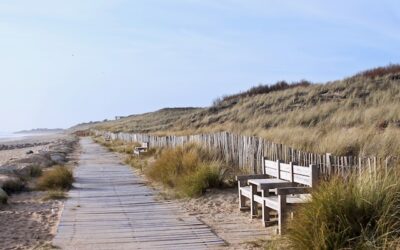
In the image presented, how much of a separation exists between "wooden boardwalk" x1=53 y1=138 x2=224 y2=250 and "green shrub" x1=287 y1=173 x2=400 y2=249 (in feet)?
5.94

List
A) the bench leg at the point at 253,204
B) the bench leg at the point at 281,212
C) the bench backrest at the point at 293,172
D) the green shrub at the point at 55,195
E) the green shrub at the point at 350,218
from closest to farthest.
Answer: the green shrub at the point at 350,218
the bench leg at the point at 281,212
the bench backrest at the point at 293,172
the bench leg at the point at 253,204
the green shrub at the point at 55,195

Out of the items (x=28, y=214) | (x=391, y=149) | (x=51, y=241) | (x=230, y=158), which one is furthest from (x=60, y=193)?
(x=391, y=149)

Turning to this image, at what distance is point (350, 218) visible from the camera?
5980mm

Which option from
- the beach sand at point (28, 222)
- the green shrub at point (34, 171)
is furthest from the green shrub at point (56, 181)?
the green shrub at point (34, 171)

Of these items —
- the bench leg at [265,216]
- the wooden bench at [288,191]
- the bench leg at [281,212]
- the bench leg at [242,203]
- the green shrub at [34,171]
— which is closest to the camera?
the bench leg at [281,212]

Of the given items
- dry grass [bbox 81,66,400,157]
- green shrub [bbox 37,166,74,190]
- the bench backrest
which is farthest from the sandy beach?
dry grass [bbox 81,66,400,157]

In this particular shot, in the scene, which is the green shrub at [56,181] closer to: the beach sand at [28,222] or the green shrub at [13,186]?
the green shrub at [13,186]

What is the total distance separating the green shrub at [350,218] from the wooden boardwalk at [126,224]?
1.81m

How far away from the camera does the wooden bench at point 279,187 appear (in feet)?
25.5

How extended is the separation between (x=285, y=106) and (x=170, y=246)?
2684 centimetres

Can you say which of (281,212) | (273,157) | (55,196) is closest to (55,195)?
(55,196)

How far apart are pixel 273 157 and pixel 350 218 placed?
6.32 metres

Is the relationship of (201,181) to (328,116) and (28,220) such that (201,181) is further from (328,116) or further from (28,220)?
(328,116)

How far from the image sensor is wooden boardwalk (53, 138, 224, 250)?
7695mm
